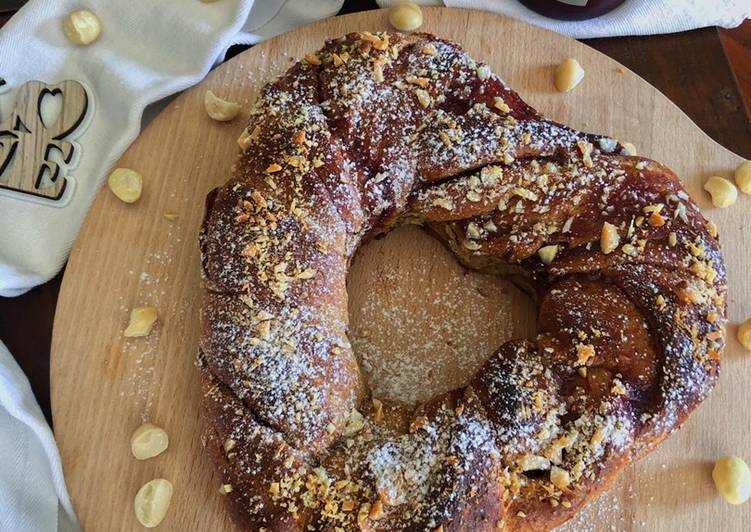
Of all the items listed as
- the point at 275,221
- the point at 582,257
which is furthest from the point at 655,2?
the point at 275,221

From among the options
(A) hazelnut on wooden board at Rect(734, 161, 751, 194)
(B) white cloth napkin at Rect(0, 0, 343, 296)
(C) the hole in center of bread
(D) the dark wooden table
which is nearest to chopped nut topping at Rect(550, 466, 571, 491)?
(C) the hole in center of bread

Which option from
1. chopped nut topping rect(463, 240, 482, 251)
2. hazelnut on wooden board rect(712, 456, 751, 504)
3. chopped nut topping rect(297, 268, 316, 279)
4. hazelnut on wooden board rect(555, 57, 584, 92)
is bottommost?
hazelnut on wooden board rect(712, 456, 751, 504)

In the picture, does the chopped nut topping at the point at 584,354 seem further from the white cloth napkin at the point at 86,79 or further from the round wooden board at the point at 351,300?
the white cloth napkin at the point at 86,79

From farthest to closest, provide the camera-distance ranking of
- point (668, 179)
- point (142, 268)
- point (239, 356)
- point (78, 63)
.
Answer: point (78, 63)
point (142, 268)
point (668, 179)
point (239, 356)

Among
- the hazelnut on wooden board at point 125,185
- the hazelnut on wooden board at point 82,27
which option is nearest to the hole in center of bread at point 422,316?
the hazelnut on wooden board at point 125,185

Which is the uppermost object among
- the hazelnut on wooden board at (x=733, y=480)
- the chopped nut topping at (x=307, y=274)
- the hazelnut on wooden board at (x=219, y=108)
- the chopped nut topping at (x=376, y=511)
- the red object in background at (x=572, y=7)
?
the hazelnut on wooden board at (x=219, y=108)

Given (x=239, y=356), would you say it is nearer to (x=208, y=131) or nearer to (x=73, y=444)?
(x=73, y=444)

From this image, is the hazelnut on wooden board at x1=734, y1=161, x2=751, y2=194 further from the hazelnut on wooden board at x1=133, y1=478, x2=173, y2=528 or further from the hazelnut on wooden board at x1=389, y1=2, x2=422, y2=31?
the hazelnut on wooden board at x1=133, y1=478, x2=173, y2=528
